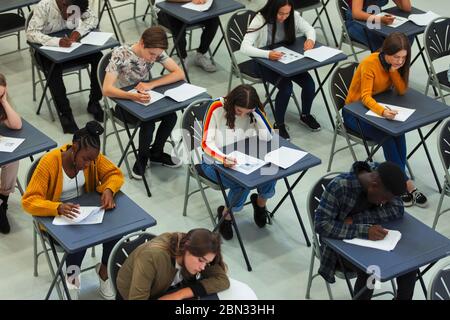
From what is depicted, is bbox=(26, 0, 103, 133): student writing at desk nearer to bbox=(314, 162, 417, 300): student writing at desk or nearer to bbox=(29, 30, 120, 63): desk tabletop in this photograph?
bbox=(29, 30, 120, 63): desk tabletop

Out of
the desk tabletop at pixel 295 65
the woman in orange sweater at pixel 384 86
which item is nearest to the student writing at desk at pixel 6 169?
the desk tabletop at pixel 295 65

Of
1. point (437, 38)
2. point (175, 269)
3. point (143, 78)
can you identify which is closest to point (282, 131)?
point (143, 78)

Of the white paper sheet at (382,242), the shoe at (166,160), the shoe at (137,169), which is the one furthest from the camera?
the shoe at (166,160)

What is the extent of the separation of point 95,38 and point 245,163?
210 centimetres

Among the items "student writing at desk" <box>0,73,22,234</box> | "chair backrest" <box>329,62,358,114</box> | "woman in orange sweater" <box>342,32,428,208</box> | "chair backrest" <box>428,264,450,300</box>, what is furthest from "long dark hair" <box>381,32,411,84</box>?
"student writing at desk" <box>0,73,22,234</box>

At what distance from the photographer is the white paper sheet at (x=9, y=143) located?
5902mm

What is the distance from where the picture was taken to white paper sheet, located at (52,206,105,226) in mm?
5266

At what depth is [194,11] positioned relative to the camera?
784 cm

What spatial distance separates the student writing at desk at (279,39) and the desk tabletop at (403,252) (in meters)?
2.31

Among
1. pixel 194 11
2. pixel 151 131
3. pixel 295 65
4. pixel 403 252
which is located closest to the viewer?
pixel 403 252

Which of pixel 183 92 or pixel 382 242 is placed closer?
pixel 382 242

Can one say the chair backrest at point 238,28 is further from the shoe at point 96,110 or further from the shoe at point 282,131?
the shoe at point 96,110

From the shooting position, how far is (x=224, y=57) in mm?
8719

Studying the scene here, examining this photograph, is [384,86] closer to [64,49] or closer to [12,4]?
[64,49]
